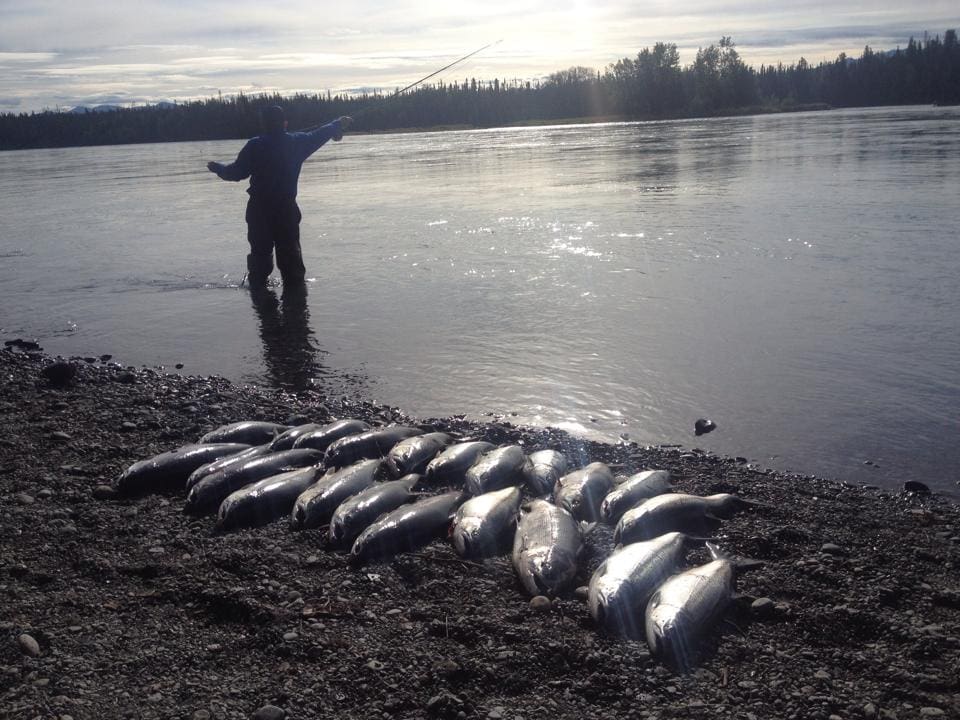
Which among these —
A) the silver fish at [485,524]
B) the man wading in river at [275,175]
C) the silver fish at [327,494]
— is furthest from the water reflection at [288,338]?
the silver fish at [485,524]

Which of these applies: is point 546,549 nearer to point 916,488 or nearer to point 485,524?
point 485,524

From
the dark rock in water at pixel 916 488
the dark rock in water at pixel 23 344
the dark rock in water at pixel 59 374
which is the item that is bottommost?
the dark rock in water at pixel 916 488

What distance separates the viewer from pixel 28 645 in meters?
4.46

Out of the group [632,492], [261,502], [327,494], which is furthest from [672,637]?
[261,502]

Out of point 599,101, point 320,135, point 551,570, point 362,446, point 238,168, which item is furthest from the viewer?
point 599,101

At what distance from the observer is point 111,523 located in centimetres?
612

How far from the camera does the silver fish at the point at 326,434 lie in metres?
7.33

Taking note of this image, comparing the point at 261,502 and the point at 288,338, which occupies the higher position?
the point at 288,338

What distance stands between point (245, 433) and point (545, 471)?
285 centimetres

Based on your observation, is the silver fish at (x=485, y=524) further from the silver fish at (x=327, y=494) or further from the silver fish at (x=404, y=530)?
the silver fish at (x=327, y=494)

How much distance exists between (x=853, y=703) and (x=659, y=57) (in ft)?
524

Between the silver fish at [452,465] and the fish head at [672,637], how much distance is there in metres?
2.53

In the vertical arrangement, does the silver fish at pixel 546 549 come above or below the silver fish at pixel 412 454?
below

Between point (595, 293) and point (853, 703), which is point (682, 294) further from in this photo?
point (853, 703)
